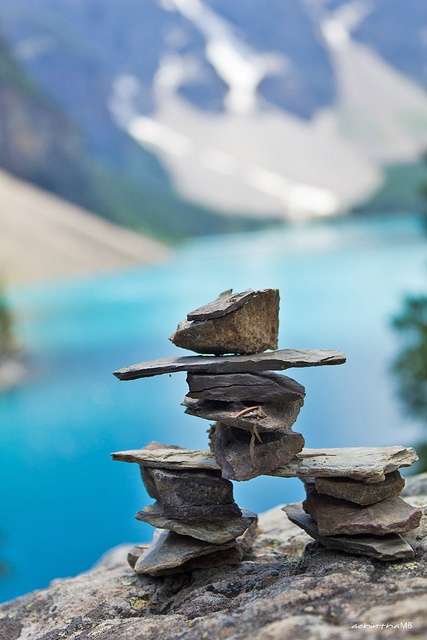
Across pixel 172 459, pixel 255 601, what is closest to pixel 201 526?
pixel 172 459

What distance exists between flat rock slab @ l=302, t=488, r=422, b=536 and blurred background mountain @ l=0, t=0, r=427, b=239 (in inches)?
3629

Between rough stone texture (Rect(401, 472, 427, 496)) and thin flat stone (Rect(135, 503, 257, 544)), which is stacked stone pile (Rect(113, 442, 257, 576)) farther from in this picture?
rough stone texture (Rect(401, 472, 427, 496))

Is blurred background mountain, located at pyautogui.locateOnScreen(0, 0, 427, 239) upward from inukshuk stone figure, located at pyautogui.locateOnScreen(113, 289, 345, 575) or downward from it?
upward

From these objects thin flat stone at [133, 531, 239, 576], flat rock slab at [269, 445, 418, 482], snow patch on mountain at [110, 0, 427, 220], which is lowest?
thin flat stone at [133, 531, 239, 576]

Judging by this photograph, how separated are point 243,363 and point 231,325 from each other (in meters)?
0.42

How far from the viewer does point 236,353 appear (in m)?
7.13

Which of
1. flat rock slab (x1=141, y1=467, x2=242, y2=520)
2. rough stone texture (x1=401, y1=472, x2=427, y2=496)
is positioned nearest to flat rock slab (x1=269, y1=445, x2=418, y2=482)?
flat rock slab (x1=141, y1=467, x2=242, y2=520)

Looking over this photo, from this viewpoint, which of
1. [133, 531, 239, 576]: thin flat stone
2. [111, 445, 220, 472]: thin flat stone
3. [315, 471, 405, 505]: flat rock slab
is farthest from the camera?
[133, 531, 239, 576]: thin flat stone

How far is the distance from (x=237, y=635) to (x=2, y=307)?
115 feet

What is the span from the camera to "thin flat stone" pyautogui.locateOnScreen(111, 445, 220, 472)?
7.16 m

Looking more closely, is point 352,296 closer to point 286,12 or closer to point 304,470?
point 304,470

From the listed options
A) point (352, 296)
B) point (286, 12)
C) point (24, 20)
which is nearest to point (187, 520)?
point (352, 296)

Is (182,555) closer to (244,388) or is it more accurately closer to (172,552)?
(172,552)

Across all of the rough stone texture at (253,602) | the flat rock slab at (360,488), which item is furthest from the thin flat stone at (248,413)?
the rough stone texture at (253,602)
